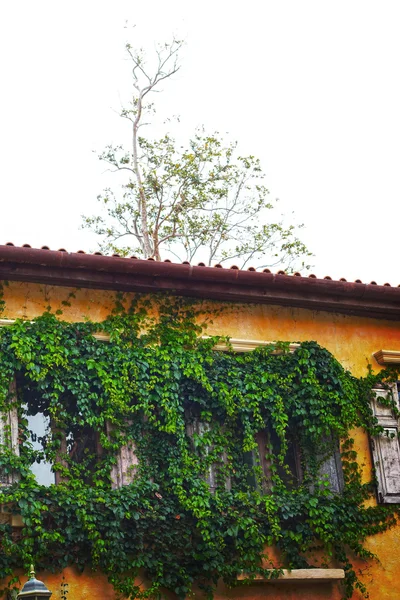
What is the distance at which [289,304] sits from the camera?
40.7 feet

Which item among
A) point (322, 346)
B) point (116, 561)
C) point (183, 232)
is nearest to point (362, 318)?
point (322, 346)

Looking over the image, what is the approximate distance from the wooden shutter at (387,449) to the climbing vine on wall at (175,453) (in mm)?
183

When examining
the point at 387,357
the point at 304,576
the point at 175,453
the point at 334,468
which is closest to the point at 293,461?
the point at 334,468

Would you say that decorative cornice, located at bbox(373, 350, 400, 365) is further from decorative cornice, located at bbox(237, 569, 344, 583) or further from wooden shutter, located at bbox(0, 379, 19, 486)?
wooden shutter, located at bbox(0, 379, 19, 486)

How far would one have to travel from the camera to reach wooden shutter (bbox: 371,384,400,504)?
11859 mm

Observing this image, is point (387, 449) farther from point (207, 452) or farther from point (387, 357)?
point (207, 452)

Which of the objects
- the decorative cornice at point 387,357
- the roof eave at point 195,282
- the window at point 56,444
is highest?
the roof eave at point 195,282

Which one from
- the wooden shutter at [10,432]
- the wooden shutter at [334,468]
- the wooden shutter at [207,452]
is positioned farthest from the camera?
the wooden shutter at [334,468]

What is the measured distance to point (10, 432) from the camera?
33.1ft

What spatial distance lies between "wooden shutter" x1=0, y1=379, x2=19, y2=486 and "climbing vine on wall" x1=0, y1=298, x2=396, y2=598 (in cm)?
3

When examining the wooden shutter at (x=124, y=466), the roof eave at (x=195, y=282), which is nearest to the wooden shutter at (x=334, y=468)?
the roof eave at (x=195, y=282)

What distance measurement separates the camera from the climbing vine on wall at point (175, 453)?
396 inches

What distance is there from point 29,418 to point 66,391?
20.1 inches

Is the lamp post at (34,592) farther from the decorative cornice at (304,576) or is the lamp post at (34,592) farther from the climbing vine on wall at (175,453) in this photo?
the decorative cornice at (304,576)
